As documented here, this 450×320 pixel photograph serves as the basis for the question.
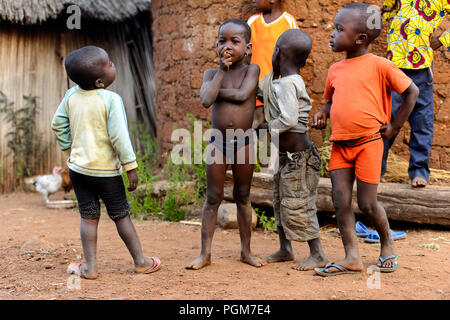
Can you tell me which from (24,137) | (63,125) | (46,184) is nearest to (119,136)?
(63,125)

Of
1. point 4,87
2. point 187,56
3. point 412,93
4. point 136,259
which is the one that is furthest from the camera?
point 4,87

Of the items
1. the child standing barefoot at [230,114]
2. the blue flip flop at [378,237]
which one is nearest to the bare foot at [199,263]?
the child standing barefoot at [230,114]

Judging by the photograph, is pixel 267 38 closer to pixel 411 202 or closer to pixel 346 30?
pixel 346 30

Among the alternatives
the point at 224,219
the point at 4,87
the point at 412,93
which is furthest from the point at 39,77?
the point at 412,93

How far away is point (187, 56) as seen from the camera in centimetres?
625

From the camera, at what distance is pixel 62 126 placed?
10.4 feet

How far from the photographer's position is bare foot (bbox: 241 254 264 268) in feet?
11.2

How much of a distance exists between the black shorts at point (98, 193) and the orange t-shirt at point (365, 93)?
1474 mm

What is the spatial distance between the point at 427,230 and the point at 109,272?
113 inches

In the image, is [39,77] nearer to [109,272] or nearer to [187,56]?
[187,56]

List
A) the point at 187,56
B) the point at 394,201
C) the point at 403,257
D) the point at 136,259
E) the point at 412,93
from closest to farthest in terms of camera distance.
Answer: the point at 412,93 < the point at 136,259 < the point at 403,257 < the point at 394,201 < the point at 187,56

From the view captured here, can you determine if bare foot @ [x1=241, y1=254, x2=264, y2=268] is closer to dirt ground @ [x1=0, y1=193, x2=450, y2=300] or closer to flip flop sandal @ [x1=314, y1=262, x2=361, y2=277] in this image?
dirt ground @ [x1=0, y1=193, x2=450, y2=300]

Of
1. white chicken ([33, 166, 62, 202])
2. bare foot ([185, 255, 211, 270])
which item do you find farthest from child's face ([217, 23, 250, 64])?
white chicken ([33, 166, 62, 202])

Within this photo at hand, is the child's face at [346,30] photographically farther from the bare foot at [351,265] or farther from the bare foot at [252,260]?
the bare foot at [252,260]
